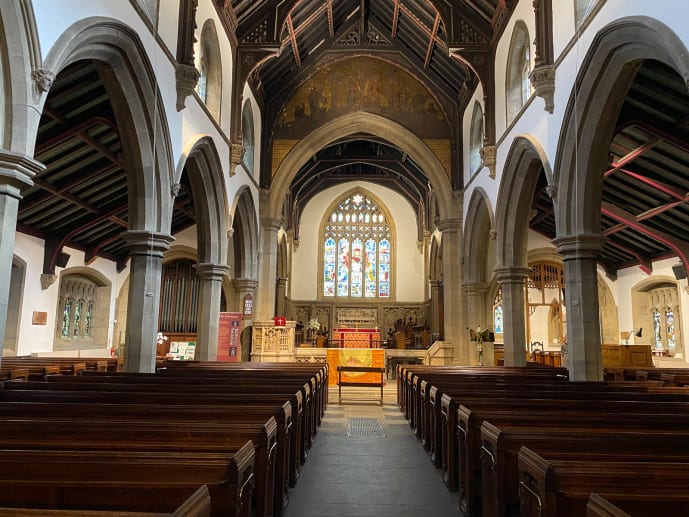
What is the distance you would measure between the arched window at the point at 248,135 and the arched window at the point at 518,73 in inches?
238

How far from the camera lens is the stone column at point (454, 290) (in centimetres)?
1416

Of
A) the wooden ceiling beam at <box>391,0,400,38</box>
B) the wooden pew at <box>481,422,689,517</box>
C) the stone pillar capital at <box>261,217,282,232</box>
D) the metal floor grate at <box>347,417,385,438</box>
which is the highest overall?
the wooden ceiling beam at <box>391,0,400,38</box>

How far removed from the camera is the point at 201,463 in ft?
6.64

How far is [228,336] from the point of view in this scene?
1175cm

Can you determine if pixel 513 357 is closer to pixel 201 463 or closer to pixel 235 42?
pixel 235 42

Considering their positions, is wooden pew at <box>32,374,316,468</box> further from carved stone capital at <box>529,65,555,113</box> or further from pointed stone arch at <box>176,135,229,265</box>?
carved stone capital at <box>529,65,555,113</box>

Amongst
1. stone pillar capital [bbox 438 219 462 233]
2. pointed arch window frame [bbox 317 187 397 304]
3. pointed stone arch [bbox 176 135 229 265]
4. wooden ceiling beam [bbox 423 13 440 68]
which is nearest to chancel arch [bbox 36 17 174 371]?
pointed stone arch [bbox 176 135 229 265]

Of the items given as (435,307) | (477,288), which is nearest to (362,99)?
(477,288)

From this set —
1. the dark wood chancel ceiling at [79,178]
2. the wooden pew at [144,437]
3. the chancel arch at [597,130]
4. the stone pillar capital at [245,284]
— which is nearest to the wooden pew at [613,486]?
the wooden pew at [144,437]

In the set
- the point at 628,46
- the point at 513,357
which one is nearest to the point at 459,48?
the point at 628,46

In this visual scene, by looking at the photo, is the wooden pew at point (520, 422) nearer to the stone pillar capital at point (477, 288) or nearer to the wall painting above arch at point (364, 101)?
the stone pillar capital at point (477, 288)

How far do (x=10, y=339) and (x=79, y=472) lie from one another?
1153 cm

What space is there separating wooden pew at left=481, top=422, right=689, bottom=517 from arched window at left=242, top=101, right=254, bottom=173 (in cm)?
1101

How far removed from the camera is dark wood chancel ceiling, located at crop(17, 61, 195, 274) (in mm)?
8516
